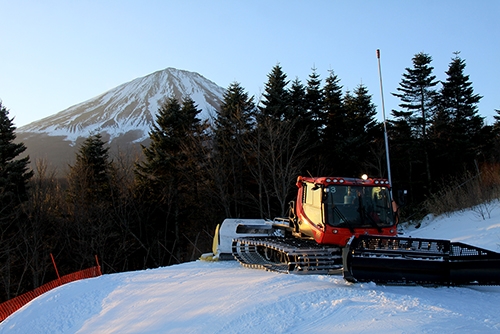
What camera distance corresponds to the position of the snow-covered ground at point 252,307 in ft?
18.1

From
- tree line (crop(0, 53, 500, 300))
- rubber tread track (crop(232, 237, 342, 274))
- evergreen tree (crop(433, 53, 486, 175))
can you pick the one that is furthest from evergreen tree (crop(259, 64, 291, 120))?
rubber tread track (crop(232, 237, 342, 274))

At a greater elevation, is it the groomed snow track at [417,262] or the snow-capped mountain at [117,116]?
the snow-capped mountain at [117,116]

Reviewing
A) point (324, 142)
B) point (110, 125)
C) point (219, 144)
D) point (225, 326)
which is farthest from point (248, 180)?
point (110, 125)

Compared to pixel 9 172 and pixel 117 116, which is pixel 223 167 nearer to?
pixel 9 172

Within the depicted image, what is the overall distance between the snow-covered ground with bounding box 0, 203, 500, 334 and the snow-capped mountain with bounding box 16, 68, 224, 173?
6918 centimetres

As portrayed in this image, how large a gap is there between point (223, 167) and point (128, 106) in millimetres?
78002

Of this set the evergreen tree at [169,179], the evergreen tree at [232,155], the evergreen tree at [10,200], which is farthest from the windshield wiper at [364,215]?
the evergreen tree at [10,200]

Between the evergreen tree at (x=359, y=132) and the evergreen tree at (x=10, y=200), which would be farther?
the evergreen tree at (x=359, y=132)

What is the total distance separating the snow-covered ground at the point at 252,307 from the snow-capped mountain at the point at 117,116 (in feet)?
227

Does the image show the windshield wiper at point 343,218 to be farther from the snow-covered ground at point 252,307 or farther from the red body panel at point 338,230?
the snow-covered ground at point 252,307

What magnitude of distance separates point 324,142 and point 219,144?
7487mm

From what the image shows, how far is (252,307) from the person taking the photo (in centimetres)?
646

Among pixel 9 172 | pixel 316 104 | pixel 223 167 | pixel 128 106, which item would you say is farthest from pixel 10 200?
pixel 128 106

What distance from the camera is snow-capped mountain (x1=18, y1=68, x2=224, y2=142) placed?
91562mm
